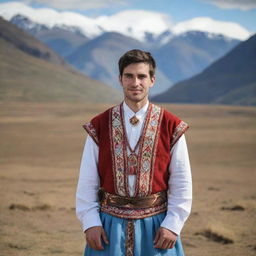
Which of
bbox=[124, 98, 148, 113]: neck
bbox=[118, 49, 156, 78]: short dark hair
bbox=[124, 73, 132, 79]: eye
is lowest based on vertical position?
bbox=[124, 98, 148, 113]: neck

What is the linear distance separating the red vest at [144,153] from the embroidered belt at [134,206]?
0.09ft

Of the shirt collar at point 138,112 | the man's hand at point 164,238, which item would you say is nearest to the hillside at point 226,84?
the shirt collar at point 138,112

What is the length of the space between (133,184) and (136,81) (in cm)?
57

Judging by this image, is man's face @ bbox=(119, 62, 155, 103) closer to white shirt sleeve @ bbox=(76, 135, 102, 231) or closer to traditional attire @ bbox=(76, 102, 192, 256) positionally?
traditional attire @ bbox=(76, 102, 192, 256)

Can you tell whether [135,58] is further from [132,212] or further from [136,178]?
[132,212]

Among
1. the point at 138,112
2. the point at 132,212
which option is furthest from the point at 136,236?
the point at 138,112

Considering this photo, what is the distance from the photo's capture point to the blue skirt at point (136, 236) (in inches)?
99.2

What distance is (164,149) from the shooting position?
256cm

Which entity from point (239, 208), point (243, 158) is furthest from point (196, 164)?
point (239, 208)

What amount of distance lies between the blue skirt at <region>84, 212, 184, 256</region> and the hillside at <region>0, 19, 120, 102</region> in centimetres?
7106

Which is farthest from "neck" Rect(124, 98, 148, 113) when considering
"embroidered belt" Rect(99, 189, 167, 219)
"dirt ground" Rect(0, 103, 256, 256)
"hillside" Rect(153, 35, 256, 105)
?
"hillside" Rect(153, 35, 256, 105)

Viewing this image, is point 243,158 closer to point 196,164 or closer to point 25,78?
point 196,164

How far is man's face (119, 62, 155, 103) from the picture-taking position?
100.0 inches

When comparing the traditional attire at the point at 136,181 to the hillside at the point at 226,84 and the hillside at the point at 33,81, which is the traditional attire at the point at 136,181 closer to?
the hillside at the point at 33,81
